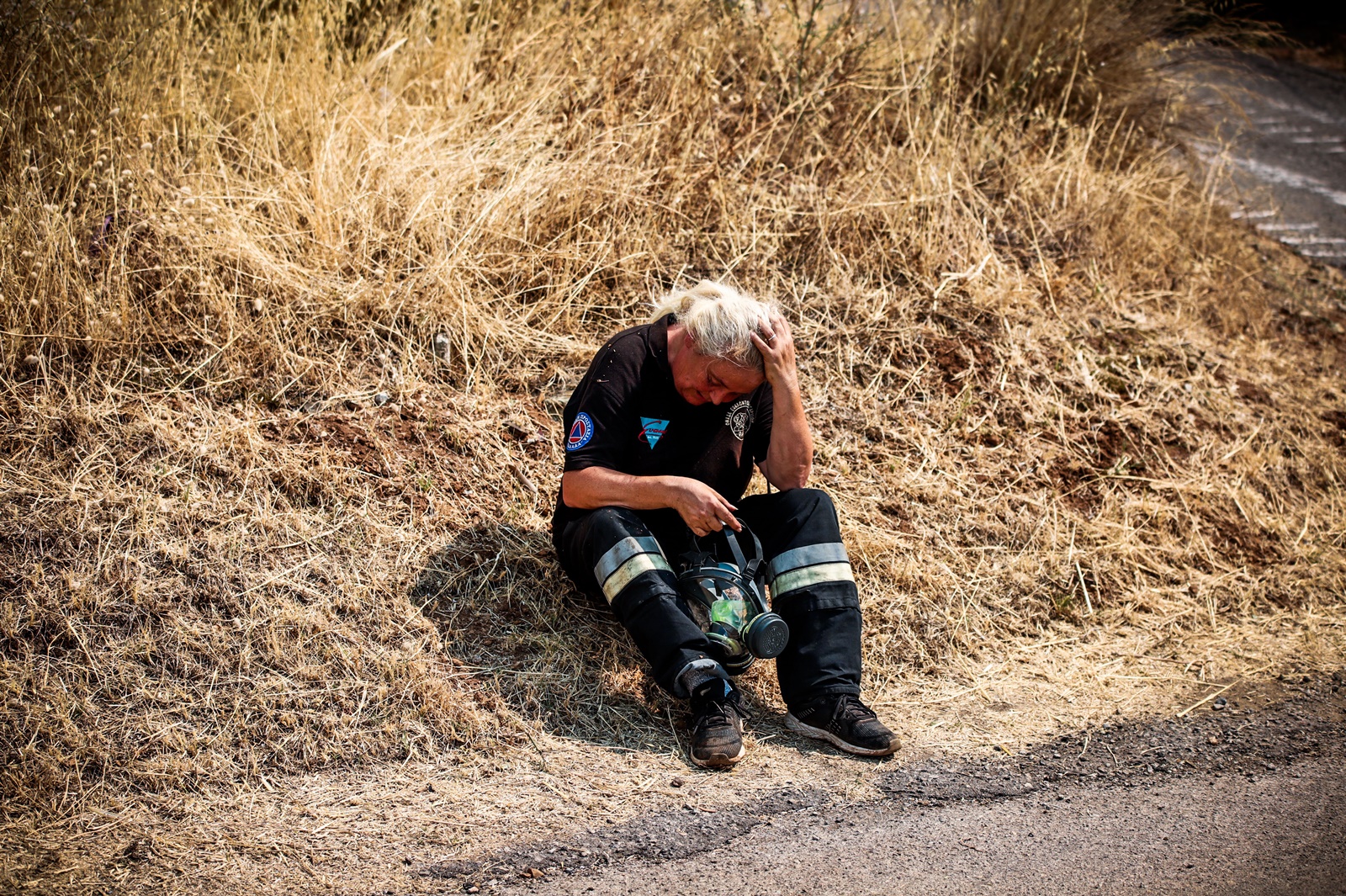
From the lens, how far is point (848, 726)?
3424 mm

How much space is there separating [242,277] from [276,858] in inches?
107

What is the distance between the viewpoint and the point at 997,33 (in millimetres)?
7133

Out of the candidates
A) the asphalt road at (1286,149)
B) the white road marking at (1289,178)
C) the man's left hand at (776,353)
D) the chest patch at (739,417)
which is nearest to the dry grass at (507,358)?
the chest patch at (739,417)

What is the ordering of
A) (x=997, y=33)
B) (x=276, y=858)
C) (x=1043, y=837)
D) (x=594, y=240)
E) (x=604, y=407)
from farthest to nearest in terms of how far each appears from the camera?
(x=997, y=33), (x=594, y=240), (x=604, y=407), (x=1043, y=837), (x=276, y=858)

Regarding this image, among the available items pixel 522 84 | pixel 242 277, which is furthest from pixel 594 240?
pixel 242 277

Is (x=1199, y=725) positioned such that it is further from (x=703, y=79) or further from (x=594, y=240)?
(x=703, y=79)

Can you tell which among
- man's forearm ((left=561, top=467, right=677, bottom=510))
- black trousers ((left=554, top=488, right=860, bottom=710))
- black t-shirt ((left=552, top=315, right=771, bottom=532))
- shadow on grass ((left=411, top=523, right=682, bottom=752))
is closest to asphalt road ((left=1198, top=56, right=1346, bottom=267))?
black t-shirt ((left=552, top=315, right=771, bottom=532))

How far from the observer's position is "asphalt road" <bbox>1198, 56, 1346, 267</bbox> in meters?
8.76

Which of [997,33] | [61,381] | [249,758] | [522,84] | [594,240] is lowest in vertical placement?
[249,758]

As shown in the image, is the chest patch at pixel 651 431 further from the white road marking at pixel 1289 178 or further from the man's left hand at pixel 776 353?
the white road marking at pixel 1289 178

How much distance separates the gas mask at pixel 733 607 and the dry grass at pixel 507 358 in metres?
0.38

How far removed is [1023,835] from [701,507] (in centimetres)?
136

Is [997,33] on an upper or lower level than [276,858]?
upper

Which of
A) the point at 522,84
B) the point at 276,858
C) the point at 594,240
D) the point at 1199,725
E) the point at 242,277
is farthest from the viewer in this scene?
the point at 522,84
